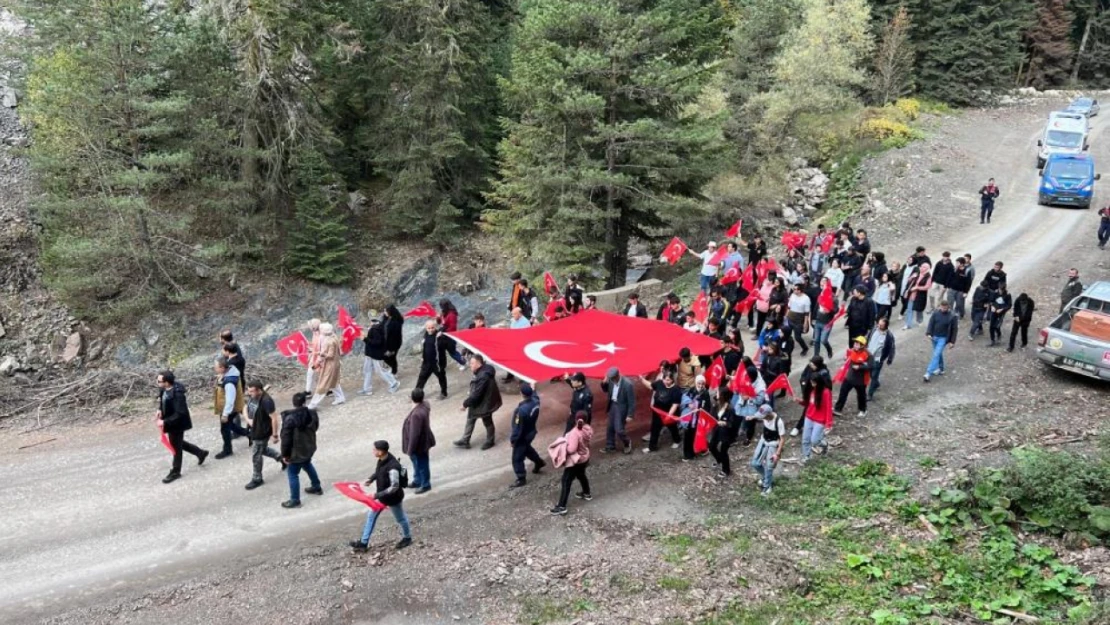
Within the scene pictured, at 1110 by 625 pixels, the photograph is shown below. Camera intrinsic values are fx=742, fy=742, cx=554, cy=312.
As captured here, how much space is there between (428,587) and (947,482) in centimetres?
778

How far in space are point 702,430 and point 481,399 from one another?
145 inches

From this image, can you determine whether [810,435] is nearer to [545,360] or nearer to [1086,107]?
[545,360]

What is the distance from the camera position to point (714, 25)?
22844 millimetres

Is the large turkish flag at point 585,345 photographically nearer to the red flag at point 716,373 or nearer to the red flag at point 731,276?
the red flag at point 716,373

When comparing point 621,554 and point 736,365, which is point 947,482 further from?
point 621,554

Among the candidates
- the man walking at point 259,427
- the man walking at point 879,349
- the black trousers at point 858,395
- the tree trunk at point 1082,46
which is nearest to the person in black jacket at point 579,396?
the man walking at point 259,427

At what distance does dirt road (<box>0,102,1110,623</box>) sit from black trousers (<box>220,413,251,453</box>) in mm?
353

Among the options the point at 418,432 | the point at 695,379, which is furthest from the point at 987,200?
the point at 418,432

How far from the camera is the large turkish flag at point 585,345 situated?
12.8 metres

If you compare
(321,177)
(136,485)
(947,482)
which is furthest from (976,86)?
(136,485)

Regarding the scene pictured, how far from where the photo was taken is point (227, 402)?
40.3ft

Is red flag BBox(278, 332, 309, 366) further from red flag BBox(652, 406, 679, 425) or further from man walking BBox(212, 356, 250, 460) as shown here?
red flag BBox(652, 406, 679, 425)

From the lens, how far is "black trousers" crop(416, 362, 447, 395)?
14.3m

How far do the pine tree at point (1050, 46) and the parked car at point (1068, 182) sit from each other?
33.4m
